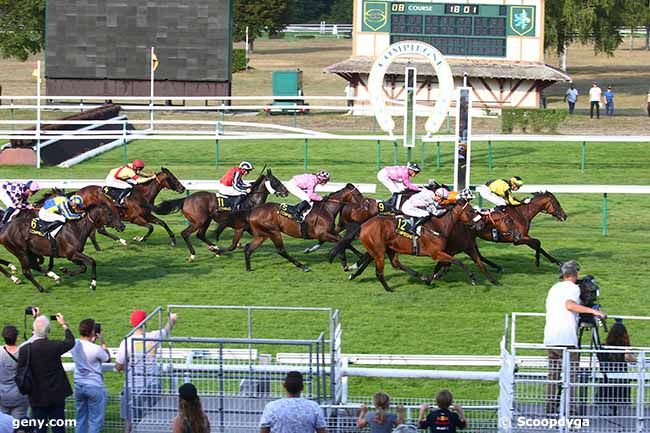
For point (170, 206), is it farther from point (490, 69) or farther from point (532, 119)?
point (490, 69)

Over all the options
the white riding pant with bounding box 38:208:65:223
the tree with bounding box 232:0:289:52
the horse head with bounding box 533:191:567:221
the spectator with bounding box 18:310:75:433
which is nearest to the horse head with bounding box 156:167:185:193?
the white riding pant with bounding box 38:208:65:223

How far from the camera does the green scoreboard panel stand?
31.6 metres

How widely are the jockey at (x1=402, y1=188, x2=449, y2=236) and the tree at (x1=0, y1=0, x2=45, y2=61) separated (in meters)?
32.1

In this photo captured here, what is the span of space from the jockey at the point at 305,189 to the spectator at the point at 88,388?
272 inches

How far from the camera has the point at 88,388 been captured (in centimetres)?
866

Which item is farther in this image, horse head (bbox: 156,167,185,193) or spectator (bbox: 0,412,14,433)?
horse head (bbox: 156,167,185,193)

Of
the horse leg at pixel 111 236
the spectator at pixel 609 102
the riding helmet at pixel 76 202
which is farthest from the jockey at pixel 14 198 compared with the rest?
the spectator at pixel 609 102

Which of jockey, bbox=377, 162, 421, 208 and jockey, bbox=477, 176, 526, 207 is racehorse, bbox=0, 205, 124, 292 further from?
jockey, bbox=477, 176, 526, 207

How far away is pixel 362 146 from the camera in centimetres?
2791

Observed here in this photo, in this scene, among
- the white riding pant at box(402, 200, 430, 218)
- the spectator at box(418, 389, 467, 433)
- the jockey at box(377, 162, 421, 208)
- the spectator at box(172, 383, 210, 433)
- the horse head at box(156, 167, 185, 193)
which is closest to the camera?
the spectator at box(172, 383, 210, 433)

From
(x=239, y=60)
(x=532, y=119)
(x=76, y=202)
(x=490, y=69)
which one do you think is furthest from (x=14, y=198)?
(x=239, y=60)

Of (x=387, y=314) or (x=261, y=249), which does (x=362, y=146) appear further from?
(x=387, y=314)

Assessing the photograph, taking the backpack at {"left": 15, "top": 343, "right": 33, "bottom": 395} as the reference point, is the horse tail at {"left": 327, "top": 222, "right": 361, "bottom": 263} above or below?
above

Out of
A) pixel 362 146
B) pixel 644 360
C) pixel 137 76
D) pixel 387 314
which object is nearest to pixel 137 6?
pixel 137 76
